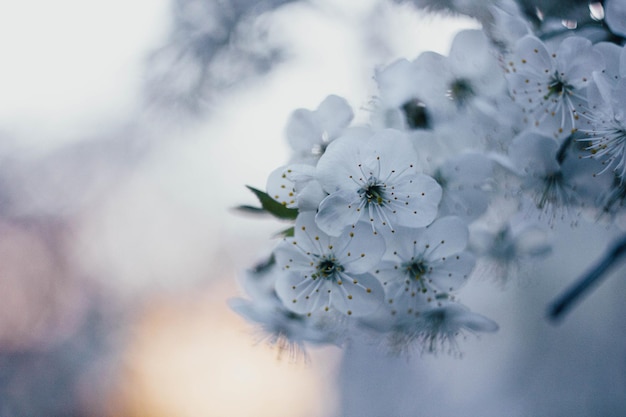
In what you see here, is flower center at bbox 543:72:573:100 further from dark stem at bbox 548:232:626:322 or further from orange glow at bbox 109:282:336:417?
orange glow at bbox 109:282:336:417

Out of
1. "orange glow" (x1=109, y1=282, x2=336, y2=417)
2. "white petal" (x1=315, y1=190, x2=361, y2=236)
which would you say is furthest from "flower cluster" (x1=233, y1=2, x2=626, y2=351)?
"orange glow" (x1=109, y1=282, x2=336, y2=417)

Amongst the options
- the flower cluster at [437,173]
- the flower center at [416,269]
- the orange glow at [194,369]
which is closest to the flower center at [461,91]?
the flower cluster at [437,173]

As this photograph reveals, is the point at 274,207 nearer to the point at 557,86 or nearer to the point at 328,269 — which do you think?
the point at 328,269

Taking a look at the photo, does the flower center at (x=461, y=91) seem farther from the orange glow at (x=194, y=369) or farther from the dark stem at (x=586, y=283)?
the orange glow at (x=194, y=369)

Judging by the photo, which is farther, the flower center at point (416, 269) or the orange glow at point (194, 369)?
the orange glow at point (194, 369)

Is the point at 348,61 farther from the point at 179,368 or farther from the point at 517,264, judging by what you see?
the point at 179,368

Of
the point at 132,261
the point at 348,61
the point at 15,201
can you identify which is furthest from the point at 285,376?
the point at 348,61
